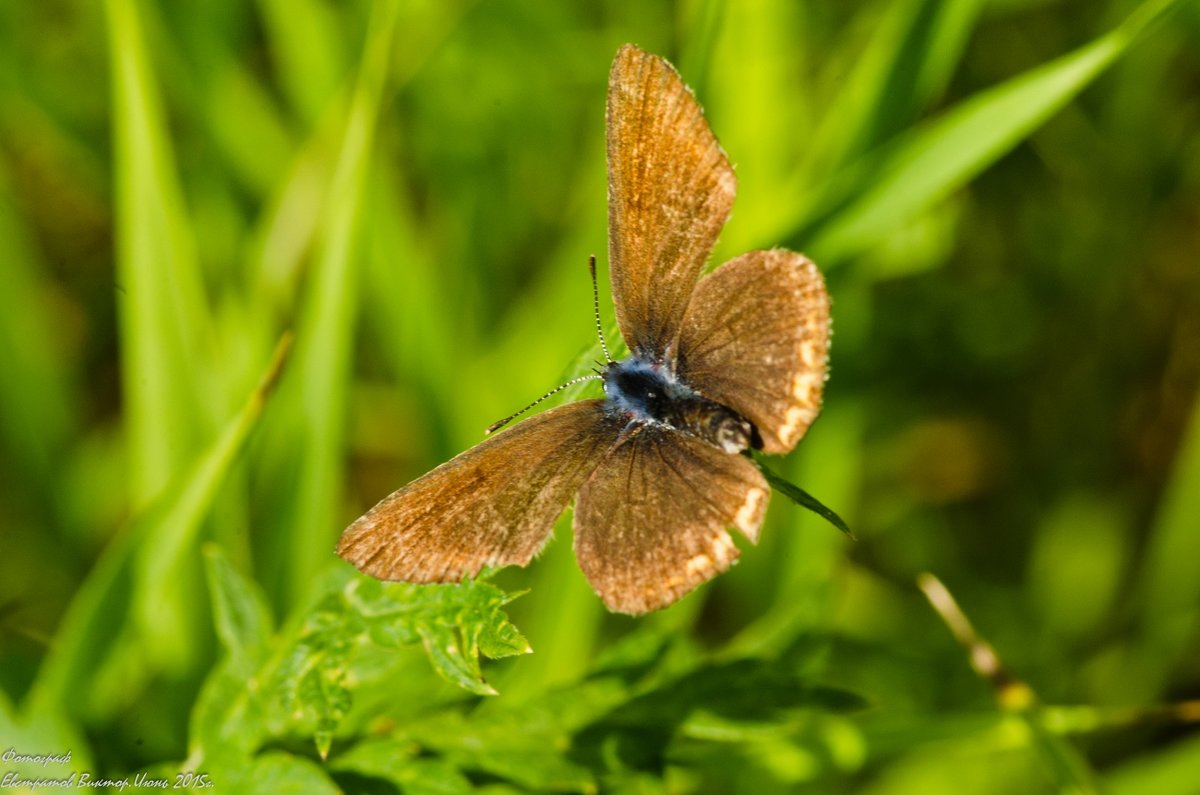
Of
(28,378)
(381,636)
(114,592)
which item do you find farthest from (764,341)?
(28,378)

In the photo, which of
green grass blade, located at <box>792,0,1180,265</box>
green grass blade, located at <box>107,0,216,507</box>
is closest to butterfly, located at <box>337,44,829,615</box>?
green grass blade, located at <box>792,0,1180,265</box>

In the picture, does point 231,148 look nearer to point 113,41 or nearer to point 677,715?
point 113,41

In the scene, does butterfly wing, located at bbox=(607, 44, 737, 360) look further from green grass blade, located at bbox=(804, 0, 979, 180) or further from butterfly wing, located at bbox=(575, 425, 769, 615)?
green grass blade, located at bbox=(804, 0, 979, 180)

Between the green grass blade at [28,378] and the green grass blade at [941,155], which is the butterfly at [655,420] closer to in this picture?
the green grass blade at [941,155]

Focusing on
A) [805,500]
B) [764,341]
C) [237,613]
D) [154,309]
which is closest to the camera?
[805,500]

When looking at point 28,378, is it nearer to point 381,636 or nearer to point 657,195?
point 381,636
